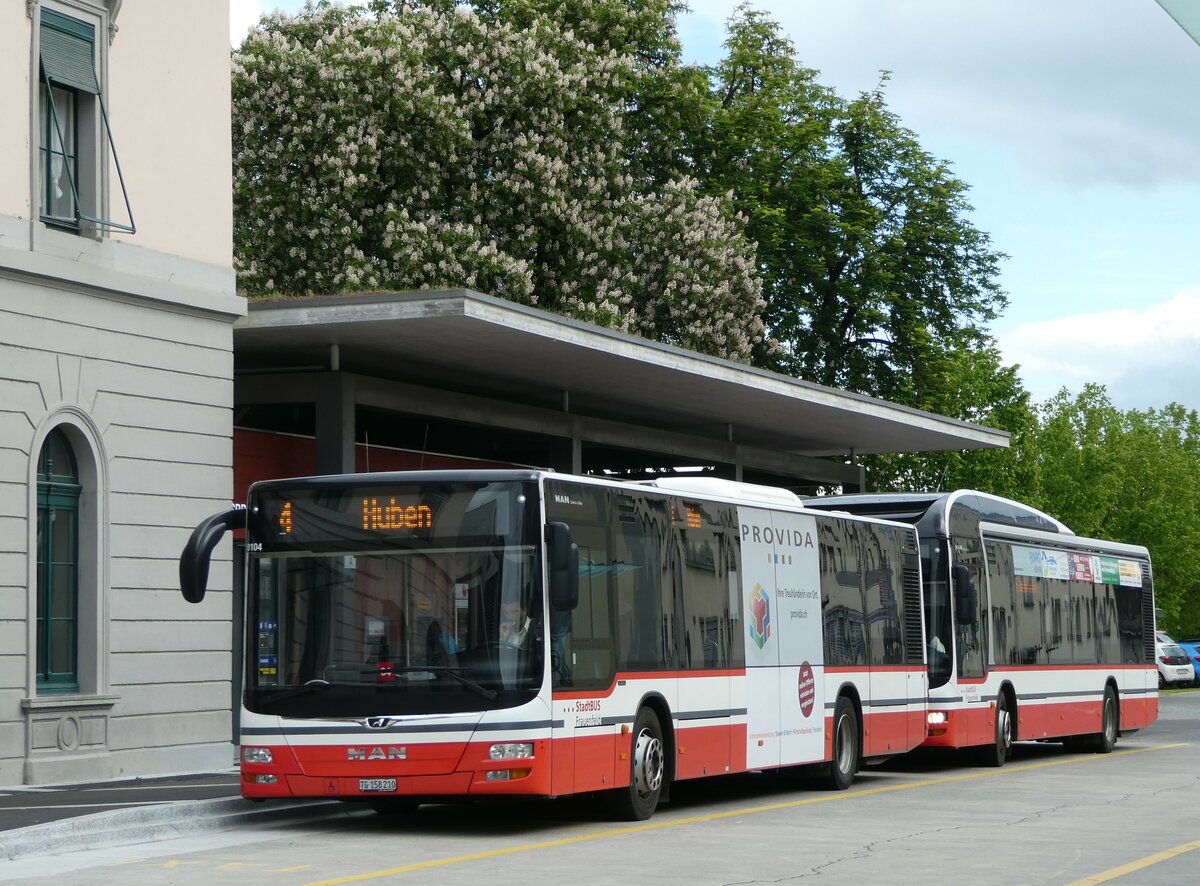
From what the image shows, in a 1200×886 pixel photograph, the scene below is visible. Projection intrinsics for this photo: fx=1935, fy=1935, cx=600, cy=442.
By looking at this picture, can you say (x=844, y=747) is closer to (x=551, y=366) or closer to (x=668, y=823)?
(x=668, y=823)

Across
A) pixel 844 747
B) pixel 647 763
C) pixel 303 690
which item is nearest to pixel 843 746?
pixel 844 747

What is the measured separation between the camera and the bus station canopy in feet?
71.0

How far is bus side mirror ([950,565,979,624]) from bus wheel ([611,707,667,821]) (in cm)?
780

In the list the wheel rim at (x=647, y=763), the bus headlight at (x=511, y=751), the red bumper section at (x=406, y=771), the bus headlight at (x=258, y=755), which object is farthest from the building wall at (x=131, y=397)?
the wheel rim at (x=647, y=763)

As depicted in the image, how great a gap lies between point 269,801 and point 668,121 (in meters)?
27.7

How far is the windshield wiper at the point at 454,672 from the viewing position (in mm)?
14203

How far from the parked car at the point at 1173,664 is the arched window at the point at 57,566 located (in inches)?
Answer: 1749

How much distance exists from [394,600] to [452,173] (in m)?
22.1

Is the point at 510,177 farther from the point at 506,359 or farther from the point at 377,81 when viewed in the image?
the point at 506,359

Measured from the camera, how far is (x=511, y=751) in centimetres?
1410

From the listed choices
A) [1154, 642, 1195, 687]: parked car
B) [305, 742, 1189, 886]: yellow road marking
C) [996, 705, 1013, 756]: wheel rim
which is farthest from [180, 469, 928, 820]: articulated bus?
[1154, 642, 1195, 687]: parked car

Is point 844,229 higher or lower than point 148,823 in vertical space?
higher

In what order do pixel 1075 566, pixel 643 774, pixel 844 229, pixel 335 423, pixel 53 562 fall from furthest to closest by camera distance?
pixel 844 229 → pixel 1075 566 → pixel 335 423 → pixel 53 562 → pixel 643 774

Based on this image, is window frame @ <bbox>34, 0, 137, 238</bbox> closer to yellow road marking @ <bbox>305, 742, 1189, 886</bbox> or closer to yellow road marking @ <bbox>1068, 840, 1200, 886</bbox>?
yellow road marking @ <bbox>305, 742, 1189, 886</bbox>
